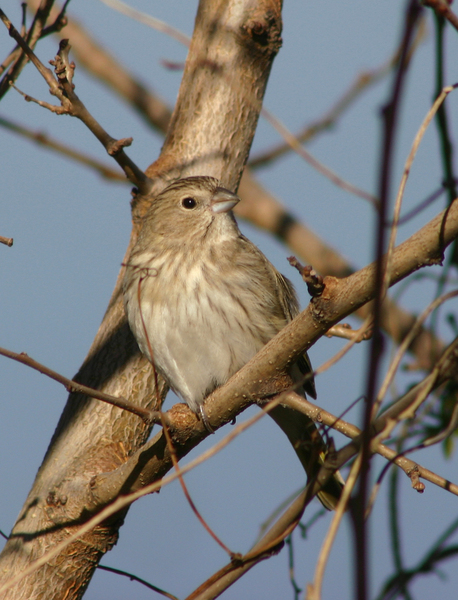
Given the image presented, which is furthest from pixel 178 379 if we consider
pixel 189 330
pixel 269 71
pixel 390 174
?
pixel 390 174

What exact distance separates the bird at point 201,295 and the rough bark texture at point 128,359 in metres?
0.15

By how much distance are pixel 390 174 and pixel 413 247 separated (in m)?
0.99

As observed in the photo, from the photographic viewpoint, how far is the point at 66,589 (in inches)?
125

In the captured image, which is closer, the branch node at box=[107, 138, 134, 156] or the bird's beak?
the branch node at box=[107, 138, 134, 156]

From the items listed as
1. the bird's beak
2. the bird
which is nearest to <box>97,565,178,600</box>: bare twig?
the bird

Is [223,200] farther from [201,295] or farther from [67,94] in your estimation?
[67,94]

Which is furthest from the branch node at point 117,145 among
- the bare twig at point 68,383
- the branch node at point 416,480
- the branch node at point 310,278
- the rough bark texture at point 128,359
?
the branch node at point 416,480

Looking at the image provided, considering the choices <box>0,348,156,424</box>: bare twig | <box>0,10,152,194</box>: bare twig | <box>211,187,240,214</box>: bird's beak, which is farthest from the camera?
<box>211,187,240,214</box>: bird's beak

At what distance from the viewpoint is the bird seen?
3561mm

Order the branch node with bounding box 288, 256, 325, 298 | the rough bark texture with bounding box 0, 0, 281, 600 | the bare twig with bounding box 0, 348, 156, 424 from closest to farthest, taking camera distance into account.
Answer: the branch node with bounding box 288, 256, 325, 298
the bare twig with bounding box 0, 348, 156, 424
the rough bark texture with bounding box 0, 0, 281, 600

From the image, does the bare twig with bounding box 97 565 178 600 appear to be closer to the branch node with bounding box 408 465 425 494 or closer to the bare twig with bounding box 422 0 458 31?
the branch node with bounding box 408 465 425 494

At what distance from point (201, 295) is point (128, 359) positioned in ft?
1.87

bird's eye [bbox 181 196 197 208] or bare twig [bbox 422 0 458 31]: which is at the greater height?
bird's eye [bbox 181 196 197 208]

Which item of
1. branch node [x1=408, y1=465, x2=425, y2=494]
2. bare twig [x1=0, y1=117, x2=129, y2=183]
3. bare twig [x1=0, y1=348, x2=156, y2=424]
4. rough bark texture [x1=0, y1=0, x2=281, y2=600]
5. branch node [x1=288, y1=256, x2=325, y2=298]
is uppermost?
bare twig [x1=0, y1=117, x2=129, y2=183]
